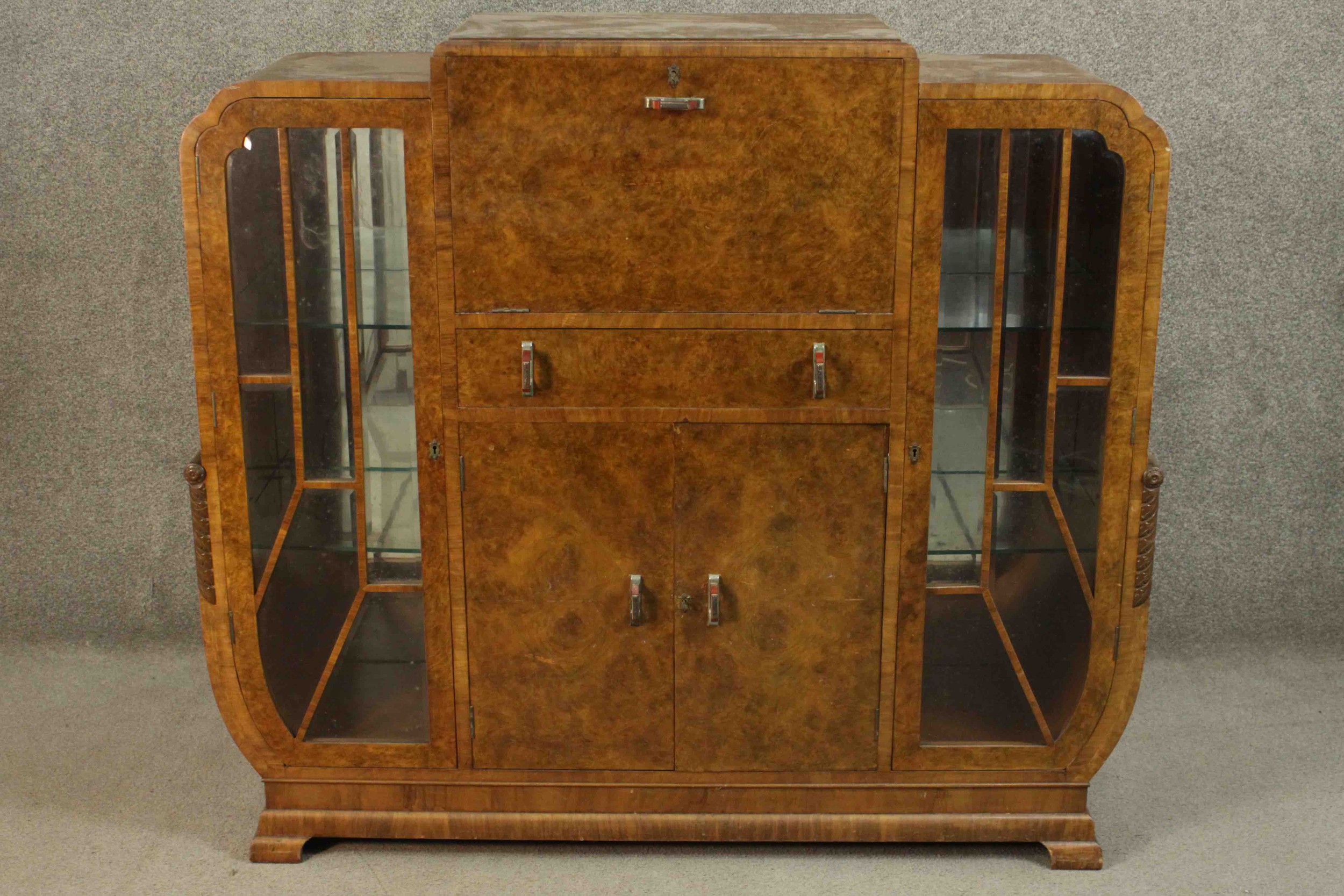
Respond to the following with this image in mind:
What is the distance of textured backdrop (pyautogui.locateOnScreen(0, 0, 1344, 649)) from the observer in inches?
100

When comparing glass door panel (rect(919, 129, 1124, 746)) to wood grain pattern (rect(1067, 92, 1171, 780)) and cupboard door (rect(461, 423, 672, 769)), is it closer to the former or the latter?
wood grain pattern (rect(1067, 92, 1171, 780))

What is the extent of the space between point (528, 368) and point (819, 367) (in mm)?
375

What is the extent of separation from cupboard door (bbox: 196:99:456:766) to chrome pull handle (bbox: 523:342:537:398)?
0.40 ft

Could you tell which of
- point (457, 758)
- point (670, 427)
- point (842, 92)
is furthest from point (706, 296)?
point (457, 758)

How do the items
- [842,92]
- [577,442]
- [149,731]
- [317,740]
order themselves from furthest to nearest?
[149,731]
[317,740]
[577,442]
[842,92]

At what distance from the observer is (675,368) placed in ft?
6.51

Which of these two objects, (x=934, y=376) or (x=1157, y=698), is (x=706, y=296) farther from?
(x=1157, y=698)

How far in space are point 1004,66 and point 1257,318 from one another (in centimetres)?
92

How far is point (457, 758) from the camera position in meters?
2.15

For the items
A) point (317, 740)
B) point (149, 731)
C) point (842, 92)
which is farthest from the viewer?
point (149, 731)

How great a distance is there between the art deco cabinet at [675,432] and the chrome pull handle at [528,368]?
15 mm

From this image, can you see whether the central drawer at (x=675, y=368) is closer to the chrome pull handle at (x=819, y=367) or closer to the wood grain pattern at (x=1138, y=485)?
the chrome pull handle at (x=819, y=367)

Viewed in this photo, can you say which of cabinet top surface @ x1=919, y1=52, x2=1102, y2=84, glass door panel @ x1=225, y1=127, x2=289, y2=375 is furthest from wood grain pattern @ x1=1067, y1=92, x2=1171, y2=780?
glass door panel @ x1=225, y1=127, x2=289, y2=375

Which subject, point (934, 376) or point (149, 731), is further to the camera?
point (149, 731)
